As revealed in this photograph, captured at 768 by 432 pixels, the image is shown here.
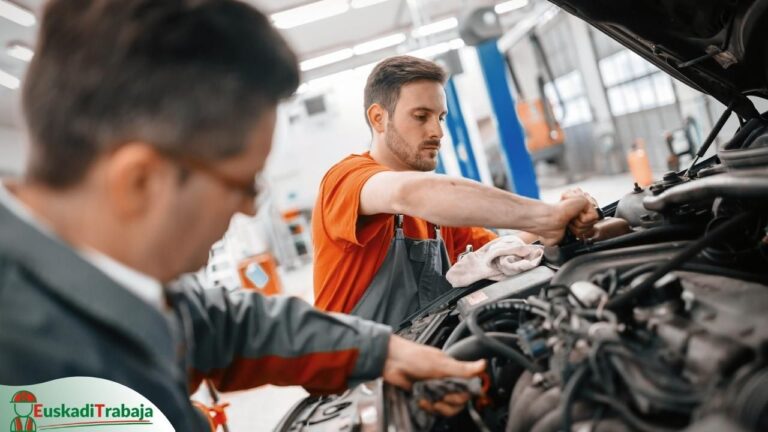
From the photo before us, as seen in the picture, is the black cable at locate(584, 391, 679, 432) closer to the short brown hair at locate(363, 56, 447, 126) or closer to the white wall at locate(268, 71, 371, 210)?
the short brown hair at locate(363, 56, 447, 126)

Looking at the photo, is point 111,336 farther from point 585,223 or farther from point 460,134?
point 460,134

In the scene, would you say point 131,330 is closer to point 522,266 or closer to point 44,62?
point 44,62

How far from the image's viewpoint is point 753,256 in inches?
33.0

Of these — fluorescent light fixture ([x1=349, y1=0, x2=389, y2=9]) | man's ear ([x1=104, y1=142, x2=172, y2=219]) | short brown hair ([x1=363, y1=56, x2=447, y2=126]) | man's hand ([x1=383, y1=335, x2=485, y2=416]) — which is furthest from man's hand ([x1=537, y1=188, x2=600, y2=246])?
fluorescent light fixture ([x1=349, y1=0, x2=389, y2=9])

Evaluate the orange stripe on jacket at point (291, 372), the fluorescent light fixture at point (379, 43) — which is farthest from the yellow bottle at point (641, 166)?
the orange stripe on jacket at point (291, 372)

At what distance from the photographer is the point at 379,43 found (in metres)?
8.30

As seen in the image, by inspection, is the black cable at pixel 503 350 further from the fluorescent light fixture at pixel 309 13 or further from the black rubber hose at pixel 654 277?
the fluorescent light fixture at pixel 309 13

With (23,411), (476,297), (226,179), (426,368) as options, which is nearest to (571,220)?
(476,297)

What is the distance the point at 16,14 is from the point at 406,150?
4.67m

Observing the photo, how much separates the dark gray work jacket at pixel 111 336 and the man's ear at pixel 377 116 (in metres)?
0.99

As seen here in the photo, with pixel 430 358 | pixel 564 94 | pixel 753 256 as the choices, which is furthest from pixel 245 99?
pixel 564 94

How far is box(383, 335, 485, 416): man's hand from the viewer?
0.71m

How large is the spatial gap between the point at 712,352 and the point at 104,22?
860 millimetres

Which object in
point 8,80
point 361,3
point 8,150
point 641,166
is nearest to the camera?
point 8,80
